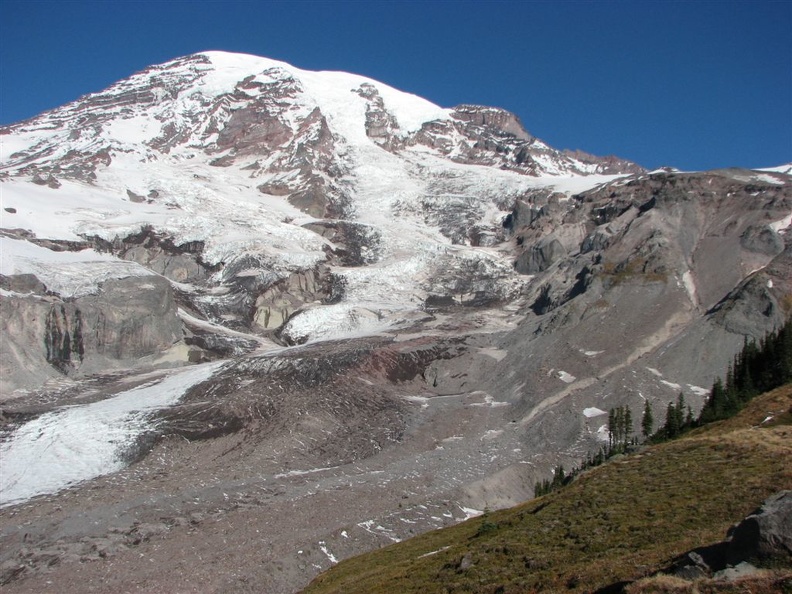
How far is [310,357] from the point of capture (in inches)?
3812

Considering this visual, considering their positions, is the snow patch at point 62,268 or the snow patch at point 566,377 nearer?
the snow patch at point 566,377

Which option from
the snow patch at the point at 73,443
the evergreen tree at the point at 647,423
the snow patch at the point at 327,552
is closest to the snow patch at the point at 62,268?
the snow patch at the point at 73,443

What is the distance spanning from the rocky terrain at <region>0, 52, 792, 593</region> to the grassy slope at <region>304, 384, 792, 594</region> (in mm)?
15160

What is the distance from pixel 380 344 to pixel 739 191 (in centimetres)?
7352

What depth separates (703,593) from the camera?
15.0 metres

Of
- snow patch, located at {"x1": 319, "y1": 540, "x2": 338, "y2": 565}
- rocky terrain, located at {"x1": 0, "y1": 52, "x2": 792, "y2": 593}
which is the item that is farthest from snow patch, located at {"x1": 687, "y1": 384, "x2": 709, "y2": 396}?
snow patch, located at {"x1": 319, "y1": 540, "x2": 338, "y2": 565}

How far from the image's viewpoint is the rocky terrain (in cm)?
5338

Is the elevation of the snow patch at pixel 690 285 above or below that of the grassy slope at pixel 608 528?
above

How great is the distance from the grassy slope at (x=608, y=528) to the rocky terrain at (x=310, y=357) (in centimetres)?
1516

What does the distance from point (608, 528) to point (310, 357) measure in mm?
73687

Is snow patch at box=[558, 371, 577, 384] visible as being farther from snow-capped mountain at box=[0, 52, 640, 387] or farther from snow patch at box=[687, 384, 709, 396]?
snow-capped mountain at box=[0, 52, 640, 387]

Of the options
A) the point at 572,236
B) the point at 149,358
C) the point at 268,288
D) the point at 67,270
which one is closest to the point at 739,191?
the point at 572,236

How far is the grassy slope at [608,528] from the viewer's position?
71.7 ft

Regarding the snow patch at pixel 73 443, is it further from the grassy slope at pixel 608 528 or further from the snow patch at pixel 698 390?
the snow patch at pixel 698 390
